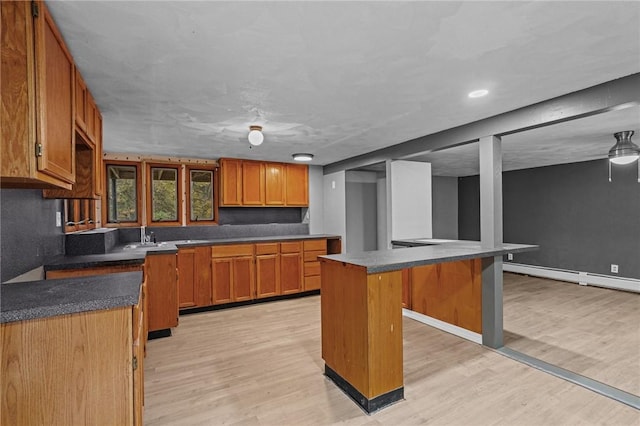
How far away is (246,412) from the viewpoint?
6.73 feet

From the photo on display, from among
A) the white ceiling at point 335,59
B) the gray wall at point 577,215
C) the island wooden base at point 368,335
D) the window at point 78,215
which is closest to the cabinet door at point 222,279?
the window at point 78,215

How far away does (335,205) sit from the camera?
5430 mm

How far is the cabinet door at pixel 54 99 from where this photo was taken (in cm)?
126

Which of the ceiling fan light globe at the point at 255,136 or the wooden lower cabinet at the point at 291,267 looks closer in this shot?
the ceiling fan light globe at the point at 255,136

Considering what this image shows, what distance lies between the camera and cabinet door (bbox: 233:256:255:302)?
438 centimetres

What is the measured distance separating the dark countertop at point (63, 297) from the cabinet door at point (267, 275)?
282 centimetres

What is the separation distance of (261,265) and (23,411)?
3385 millimetres

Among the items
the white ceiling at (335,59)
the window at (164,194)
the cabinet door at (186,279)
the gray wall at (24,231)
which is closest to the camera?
the white ceiling at (335,59)

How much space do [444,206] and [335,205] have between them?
10.8ft

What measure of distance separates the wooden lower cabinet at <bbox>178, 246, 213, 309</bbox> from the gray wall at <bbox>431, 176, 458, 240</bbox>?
16.7ft

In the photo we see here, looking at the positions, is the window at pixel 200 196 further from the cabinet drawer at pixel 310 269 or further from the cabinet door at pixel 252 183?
the cabinet drawer at pixel 310 269

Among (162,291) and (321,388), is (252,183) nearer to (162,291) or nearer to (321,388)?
(162,291)

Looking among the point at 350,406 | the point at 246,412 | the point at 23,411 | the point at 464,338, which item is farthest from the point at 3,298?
the point at 464,338

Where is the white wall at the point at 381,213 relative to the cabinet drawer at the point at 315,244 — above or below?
above
